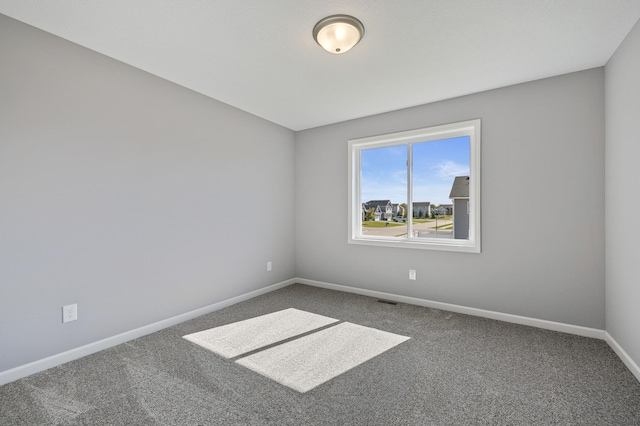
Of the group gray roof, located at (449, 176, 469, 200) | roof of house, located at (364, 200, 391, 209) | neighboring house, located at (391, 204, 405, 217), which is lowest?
neighboring house, located at (391, 204, 405, 217)

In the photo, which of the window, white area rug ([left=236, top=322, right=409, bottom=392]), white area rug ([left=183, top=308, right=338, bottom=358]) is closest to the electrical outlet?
white area rug ([left=183, top=308, right=338, bottom=358])

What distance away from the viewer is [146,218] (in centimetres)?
266

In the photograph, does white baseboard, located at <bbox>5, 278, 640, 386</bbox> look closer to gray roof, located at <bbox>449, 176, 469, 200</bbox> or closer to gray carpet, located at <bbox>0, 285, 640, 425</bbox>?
gray carpet, located at <bbox>0, 285, 640, 425</bbox>

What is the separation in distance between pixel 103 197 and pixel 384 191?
3107 mm

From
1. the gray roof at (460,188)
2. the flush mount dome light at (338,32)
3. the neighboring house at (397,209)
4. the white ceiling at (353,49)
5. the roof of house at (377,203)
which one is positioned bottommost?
the neighboring house at (397,209)

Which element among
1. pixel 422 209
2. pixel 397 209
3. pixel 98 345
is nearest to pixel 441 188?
pixel 422 209

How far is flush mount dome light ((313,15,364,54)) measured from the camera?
188cm

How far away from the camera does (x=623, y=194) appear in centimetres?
216

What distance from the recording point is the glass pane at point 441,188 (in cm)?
332

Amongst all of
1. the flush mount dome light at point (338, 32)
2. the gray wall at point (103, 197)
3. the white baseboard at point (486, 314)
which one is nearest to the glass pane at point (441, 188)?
the white baseboard at point (486, 314)

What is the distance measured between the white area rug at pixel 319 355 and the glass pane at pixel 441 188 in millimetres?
1490

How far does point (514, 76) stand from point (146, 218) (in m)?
3.70

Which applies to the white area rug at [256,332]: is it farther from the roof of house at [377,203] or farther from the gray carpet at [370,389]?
the roof of house at [377,203]

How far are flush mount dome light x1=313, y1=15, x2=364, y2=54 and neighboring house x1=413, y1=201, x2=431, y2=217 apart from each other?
7.05 feet
